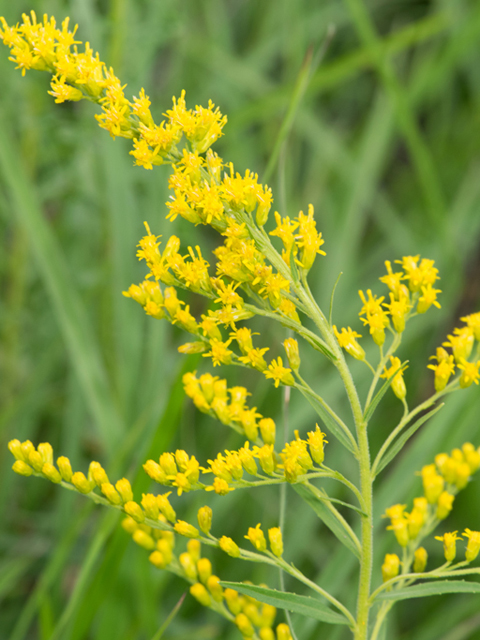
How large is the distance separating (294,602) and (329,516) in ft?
0.42

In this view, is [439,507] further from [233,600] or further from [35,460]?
[35,460]

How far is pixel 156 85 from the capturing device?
2.96m

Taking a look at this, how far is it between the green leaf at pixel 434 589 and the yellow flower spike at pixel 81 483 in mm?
477

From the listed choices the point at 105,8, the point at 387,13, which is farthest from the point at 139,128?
the point at 387,13

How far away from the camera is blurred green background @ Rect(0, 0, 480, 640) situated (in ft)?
4.95

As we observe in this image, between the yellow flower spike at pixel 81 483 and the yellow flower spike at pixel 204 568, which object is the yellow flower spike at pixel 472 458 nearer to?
the yellow flower spike at pixel 204 568

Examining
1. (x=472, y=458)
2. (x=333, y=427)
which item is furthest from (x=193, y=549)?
(x=472, y=458)

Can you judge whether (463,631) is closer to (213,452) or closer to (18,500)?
(213,452)

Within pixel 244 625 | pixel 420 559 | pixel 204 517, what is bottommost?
pixel 244 625

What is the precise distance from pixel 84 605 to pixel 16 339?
3.53 ft

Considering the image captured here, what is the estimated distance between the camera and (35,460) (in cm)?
99

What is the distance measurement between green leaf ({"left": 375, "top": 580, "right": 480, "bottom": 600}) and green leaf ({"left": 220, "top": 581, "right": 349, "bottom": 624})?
77 millimetres

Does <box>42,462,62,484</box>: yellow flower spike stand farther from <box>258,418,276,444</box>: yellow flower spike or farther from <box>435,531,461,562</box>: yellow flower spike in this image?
<box>435,531,461,562</box>: yellow flower spike

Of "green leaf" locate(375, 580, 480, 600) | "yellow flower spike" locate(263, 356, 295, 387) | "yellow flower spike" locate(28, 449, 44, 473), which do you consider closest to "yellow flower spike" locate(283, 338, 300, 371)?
"yellow flower spike" locate(263, 356, 295, 387)
